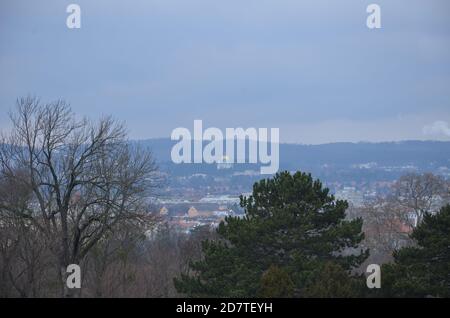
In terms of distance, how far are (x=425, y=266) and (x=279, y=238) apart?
428cm

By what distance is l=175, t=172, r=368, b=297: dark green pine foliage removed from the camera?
20109mm

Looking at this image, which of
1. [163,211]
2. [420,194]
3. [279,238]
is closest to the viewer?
[279,238]

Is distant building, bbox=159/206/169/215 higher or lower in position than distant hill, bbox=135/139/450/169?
lower

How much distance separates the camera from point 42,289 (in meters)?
21.8

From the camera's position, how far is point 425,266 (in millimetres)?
19047

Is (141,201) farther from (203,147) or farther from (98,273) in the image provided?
(203,147)

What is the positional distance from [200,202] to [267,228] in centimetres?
2474

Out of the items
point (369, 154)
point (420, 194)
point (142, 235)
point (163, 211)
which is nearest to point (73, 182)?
point (142, 235)

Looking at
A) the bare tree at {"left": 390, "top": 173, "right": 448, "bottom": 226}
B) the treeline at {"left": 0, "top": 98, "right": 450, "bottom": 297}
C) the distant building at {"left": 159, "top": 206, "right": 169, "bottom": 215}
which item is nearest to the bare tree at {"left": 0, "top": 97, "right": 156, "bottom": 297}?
the treeline at {"left": 0, "top": 98, "right": 450, "bottom": 297}

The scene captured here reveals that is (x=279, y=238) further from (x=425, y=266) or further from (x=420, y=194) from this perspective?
(x=420, y=194)

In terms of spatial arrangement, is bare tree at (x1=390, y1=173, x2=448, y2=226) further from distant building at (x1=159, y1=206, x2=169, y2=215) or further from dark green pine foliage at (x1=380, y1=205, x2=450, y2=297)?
dark green pine foliage at (x1=380, y1=205, x2=450, y2=297)

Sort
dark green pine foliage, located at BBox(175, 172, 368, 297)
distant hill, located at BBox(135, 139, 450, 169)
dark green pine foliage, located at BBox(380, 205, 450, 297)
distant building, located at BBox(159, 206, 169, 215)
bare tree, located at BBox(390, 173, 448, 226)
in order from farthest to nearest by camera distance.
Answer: distant hill, located at BBox(135, 139, 450, 169), bare tree, located at BBox(390, 173, 448, 226), distant building, located at BBox(159, 206, 169, 215), dark green pine foliage, located at BBox(175, 172, 368, 297), dark green pine foliage, located at BBox(380, 205, 450, 297)

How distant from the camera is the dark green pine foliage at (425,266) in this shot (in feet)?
59.2

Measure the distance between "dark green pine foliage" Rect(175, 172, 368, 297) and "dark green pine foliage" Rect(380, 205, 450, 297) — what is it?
72.8 inches
